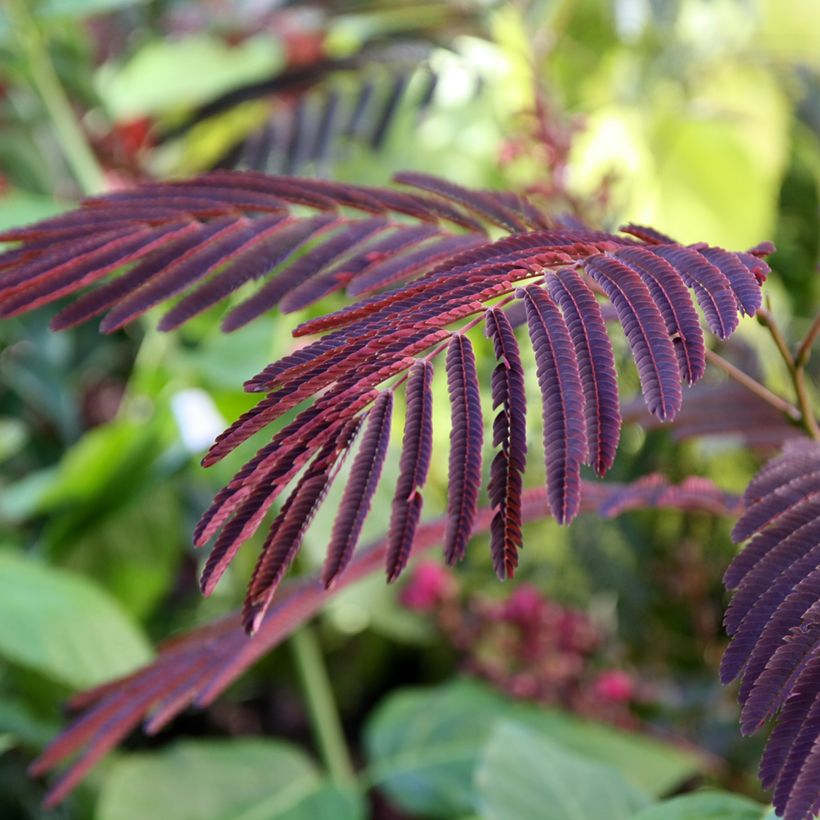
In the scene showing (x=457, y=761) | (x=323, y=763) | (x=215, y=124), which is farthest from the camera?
(x=215, y=124)

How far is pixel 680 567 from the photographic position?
803 millimetres

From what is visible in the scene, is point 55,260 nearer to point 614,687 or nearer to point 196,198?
point 196,198

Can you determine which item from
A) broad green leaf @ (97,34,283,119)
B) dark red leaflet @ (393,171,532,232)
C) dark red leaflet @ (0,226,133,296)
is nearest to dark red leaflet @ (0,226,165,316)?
dark red leaflet @ (0,226,133,296)

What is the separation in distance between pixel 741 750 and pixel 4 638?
1.76ft

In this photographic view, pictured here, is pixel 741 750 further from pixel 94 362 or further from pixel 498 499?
pixel 94 362

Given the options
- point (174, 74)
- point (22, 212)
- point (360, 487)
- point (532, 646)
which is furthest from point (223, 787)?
point (174, 74)

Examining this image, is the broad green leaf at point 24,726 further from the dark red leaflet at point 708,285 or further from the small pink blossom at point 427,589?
the dark red leaflet at point 708,285

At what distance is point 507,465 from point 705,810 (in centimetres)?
22

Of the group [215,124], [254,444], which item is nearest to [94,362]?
[215,124]

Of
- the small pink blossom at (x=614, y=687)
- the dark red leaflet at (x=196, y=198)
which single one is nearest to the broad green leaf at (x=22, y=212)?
the dark red leaflet at (x=196, y=198)

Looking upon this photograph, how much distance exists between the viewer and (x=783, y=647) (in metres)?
0.31

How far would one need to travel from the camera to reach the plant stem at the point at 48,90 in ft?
3.31

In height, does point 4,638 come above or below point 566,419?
below

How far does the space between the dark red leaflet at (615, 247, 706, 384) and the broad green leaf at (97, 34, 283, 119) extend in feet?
2.94
